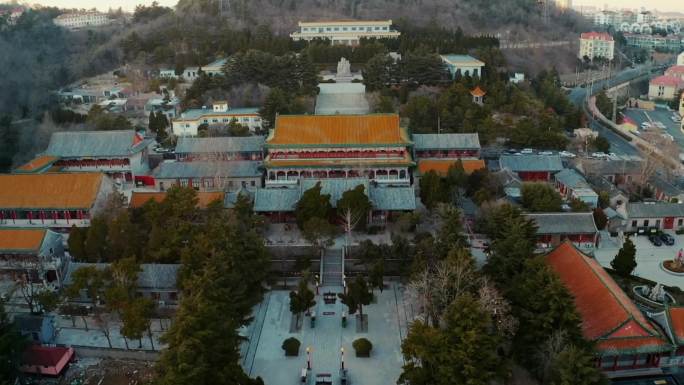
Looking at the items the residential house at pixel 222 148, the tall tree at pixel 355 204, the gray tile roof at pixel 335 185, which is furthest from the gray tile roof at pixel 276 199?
the residential house at pixel 222 148

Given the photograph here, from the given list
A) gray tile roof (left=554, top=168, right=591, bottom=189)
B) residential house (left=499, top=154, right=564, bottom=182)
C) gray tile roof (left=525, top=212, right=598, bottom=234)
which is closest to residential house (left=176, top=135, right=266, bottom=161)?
residential house (left=499, top=154, right=564, bottom=182)

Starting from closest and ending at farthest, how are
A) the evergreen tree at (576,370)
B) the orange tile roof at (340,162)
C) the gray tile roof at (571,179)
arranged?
the evergreen tree at (576,370)
the gray tile roof at (571,179)
the orange tile roof at (340,162)

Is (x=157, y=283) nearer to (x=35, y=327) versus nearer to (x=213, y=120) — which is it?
(x=35, y=327)

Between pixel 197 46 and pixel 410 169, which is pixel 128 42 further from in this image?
pixel 410 169

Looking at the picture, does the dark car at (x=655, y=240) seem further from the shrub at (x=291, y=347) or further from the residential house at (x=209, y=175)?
the residential house at (x=209, y=175)

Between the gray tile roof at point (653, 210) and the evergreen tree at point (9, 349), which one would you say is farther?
the gray tile roof at point (653, 210)
